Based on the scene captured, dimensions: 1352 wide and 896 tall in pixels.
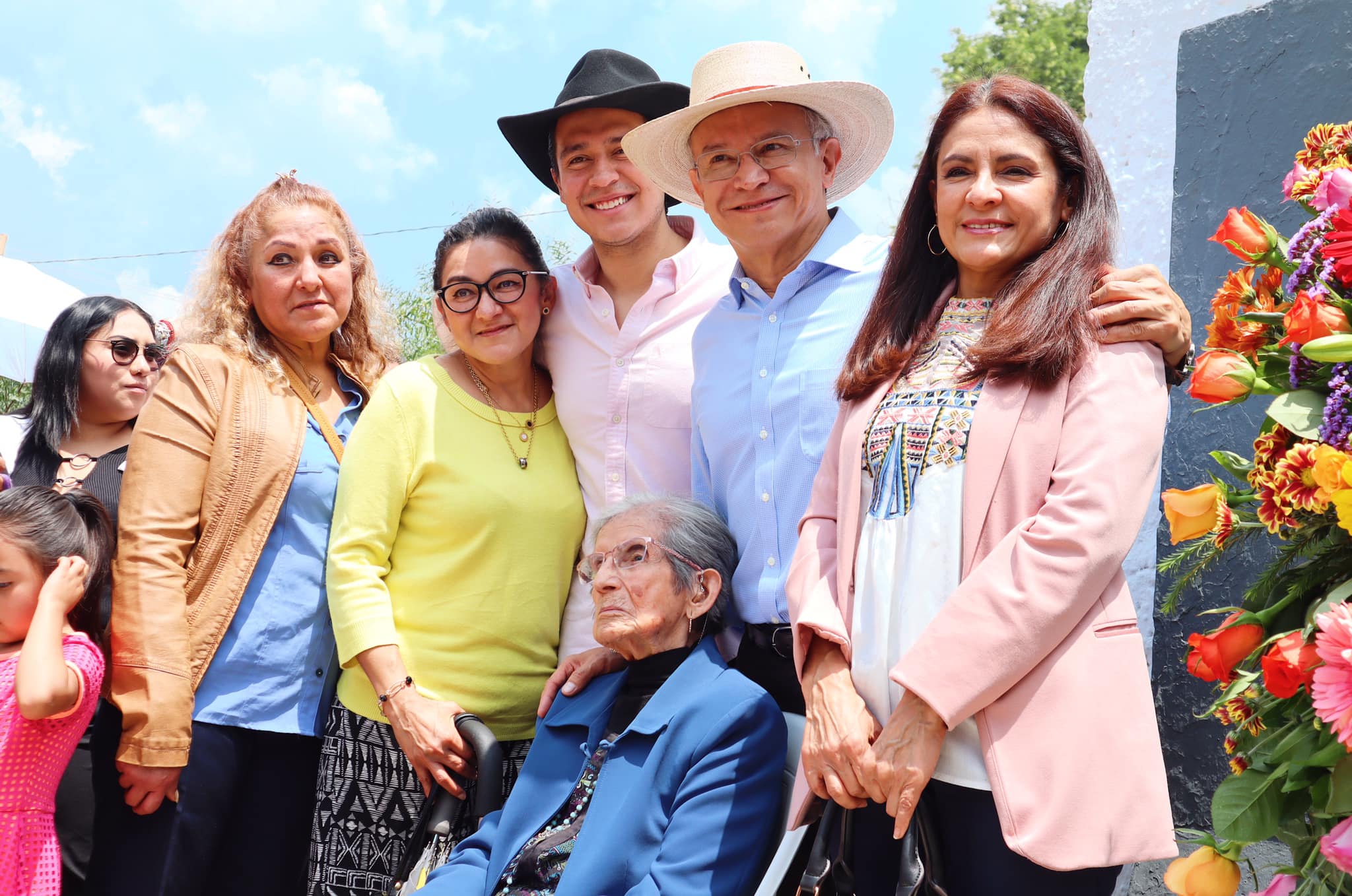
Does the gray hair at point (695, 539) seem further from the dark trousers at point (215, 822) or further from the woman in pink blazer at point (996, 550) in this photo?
the dark trousers at point (215, 822)

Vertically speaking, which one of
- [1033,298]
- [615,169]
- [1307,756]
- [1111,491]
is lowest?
[1307,756]

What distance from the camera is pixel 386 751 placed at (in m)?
3.31

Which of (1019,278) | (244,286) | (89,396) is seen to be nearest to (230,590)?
(244,286)

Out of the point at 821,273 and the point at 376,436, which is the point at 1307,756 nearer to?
the point at 821,273

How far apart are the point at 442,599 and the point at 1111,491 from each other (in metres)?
1.96

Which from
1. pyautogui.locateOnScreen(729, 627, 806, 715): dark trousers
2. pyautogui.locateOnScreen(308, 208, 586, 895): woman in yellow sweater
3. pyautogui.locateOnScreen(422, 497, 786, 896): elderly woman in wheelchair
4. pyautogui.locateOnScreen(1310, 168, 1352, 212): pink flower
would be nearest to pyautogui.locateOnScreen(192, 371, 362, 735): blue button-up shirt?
pyautogui.locateOnScreen(308, 208, 586, 895): woman in yellow sweater

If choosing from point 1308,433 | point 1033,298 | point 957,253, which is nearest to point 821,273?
point 957,253

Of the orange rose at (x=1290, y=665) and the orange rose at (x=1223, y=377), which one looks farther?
the orange rose at (x=1223, y=377)

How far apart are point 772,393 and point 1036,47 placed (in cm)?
2444

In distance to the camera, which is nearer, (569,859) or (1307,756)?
(1307,756)

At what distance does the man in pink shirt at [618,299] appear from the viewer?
3496 mm

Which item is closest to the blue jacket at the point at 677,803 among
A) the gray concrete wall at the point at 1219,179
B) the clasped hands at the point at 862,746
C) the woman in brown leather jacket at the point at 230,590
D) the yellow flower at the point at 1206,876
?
the clasped hands at the point at 862,746

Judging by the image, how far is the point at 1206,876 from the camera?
2107mm

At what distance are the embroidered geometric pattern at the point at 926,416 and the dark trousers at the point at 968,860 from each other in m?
0.57
